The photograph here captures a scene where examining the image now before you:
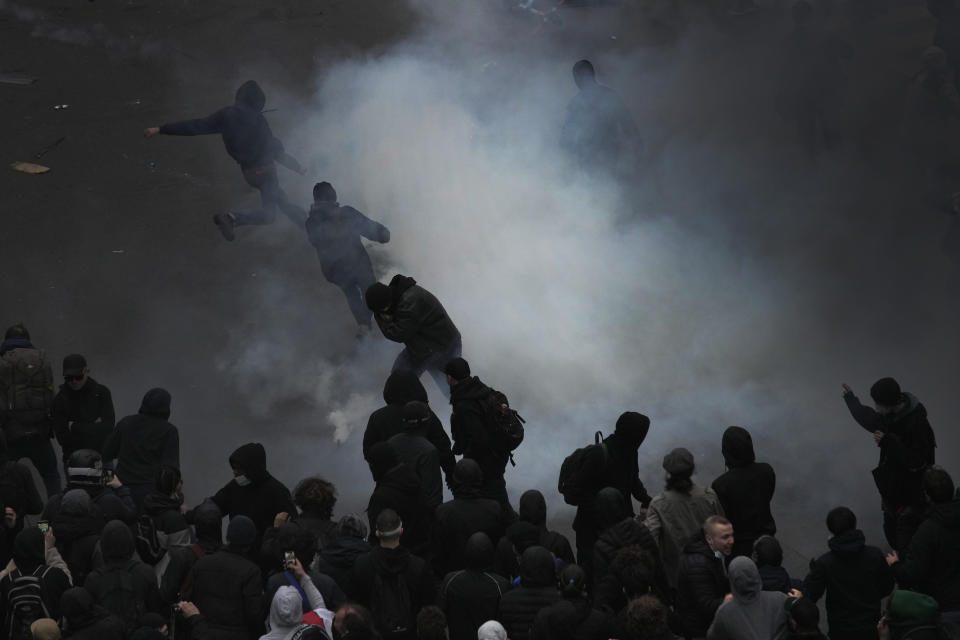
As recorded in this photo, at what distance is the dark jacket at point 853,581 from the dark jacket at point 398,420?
2.13m

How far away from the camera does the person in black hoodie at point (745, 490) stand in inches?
229

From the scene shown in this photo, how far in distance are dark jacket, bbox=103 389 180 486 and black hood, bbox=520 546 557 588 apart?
2.39 meters

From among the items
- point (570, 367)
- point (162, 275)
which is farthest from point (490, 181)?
point (162, 275)

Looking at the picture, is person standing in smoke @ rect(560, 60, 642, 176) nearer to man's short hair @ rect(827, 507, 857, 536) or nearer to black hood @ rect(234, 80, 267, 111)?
black hood @ rect(234, 80, 267, 111)

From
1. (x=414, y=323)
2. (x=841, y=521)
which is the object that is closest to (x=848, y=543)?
(x=841, y=521)

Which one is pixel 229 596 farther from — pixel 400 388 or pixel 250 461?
pixel 400 388

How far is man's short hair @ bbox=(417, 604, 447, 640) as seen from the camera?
471 centimetres

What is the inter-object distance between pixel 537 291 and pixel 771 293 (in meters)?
1.73

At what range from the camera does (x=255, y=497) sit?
5992 millimetres

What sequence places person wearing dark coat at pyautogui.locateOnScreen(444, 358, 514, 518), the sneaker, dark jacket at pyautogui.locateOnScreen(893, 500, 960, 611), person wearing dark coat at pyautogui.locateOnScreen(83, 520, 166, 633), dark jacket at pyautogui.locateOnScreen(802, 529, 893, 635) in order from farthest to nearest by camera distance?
the sneaker
person wearing dark coat at pyautogui.locateOnScreen(444, 358, 514, 518)
dark jacket at pyautogui.locateOnScreen(893, 500, 960, 611)
dark jacket at pyautogui.locateOnScreen(802, 529, 893, 635)
person wearing dark coat at pyautogui.locateOnScreen(83, 520, 166, 633)

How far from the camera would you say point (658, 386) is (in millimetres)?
8602

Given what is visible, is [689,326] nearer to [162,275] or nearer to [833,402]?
[833,402]

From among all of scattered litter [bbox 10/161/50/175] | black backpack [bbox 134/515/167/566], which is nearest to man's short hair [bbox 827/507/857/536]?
black backpack [bbox 134/515/167/566]

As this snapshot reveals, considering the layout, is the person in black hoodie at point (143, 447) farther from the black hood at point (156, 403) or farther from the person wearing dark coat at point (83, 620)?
the person wearing dark coat at point (83, 620)
